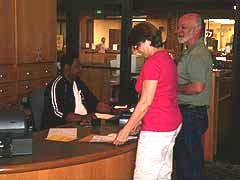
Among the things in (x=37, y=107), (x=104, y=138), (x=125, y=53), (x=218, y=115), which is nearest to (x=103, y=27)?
(x=125, y=53)

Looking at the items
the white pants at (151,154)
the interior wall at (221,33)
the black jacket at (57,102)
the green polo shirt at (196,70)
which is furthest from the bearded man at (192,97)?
the interior wall at (221,33)

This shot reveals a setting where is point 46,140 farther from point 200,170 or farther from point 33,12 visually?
point 33,12

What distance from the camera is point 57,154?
2635 millimetres

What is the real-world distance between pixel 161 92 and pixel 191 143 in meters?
1.06

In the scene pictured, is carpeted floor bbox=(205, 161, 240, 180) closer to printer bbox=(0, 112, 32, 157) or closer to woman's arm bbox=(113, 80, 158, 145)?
woman's arm bbox=(113, 80, 158, 145)

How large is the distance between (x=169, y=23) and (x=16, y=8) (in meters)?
2.83

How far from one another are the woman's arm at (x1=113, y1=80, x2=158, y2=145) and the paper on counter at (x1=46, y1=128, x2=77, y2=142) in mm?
334

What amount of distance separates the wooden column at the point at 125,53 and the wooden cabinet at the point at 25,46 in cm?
128

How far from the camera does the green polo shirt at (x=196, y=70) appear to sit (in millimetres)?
3799

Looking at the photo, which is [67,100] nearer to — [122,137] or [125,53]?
[122,137]

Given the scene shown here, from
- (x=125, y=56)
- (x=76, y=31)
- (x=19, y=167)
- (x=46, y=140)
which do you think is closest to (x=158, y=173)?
(x=46, y=140)

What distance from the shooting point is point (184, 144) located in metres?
3.89

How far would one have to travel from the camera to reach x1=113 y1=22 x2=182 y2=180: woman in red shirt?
2.90 m

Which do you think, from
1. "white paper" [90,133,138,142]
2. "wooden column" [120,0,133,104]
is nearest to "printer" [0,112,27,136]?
"white paper" [90,133,138,142]
